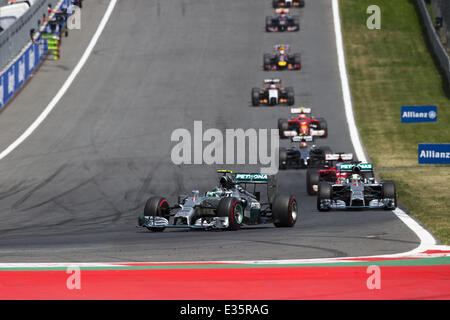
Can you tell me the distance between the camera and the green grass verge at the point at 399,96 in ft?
76.6

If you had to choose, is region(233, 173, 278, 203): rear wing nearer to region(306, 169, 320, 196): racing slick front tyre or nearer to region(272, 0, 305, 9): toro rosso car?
region(306, 169, 320, 196): racing slick front tyre

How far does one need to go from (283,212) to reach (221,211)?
150 cm

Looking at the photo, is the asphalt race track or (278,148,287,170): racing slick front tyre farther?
(278,148,287,170): racing slick front tyre

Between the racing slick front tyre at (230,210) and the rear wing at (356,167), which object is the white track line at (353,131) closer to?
the rear wing at (356,167)

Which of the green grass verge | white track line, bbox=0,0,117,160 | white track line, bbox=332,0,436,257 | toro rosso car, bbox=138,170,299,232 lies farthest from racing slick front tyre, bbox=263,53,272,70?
toro rosso car, bbox=138,170,299,232

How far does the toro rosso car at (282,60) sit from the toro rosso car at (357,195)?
76.8 ft

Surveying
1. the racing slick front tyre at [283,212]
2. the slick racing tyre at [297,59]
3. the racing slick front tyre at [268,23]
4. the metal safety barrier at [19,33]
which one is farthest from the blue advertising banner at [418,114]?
the racing slick front tyre at [268,23]

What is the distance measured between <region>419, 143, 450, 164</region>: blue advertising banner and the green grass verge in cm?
125

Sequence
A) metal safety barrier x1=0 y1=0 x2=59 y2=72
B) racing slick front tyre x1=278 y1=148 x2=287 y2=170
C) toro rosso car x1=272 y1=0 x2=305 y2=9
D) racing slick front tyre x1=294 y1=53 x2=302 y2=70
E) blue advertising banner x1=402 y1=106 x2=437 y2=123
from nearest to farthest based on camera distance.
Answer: blue advertising banner x1=402 y1=106 x2=437 y2=123 → racing slick front tyre x1=278 y1=148 x2=287 y2=170 → metal safety barrier x1=0 y1=0 x2=59 y2=72 → racing slick front tyre x1=294 y1=53 x2=302 y2=70 → toro rosso car x1=272 y1=0 x2=305 y2=9

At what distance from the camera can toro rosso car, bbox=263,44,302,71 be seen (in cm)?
4362

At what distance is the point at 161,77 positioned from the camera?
143 ft

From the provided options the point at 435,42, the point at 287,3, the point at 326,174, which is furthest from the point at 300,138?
the point at 287,3

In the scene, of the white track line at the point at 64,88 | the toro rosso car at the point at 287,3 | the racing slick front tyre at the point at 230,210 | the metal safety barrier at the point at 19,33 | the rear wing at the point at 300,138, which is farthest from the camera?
the toro rosso car at the point at 287,3
